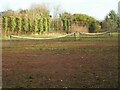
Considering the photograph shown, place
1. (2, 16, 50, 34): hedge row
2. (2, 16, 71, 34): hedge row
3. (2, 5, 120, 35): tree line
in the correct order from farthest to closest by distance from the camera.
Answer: (2, 5, 120, 35): tree line
(2, 16, 71, 34): hedge row
(2, 16, 50, 34): hedge row

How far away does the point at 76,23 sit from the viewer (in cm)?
5678

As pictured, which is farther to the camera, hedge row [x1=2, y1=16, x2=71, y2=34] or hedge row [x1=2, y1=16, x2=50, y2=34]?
hedge row [x1=2, y1=16, x2=71, y2=34]

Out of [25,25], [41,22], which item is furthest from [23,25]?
[41,22]

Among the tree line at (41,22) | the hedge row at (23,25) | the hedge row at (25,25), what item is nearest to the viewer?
the hedge row at (23,25)

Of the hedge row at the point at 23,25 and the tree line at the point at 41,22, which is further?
the tree line at the point at 41,22

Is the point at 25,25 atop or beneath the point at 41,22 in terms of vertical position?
beneath

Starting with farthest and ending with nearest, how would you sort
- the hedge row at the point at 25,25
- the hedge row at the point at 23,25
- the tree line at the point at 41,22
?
the tree line at the point at 41,22, the hedge row at the point at 25,25, the hedge row at the point at 23,25

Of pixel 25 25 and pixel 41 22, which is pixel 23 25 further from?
pixel 41 22

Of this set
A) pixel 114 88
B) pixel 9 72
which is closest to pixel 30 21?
pixel 9 72

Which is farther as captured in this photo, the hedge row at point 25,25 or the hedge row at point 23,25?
the hedge row at point 25,25

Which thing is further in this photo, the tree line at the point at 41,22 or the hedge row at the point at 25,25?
the tree line at the point at 41,22

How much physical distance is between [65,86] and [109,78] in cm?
137

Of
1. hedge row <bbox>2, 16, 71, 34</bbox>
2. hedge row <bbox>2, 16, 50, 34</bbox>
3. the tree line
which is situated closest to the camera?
hedge row <bbox>2, 16, 50, 34</bbox>

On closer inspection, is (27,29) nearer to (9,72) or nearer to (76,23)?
(76,23)
